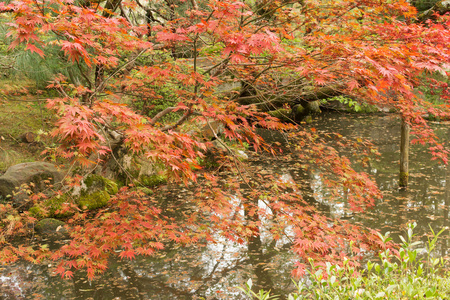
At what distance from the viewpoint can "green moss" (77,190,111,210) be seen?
20.9ft

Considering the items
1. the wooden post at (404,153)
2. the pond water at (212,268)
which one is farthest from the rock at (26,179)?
the wooden post at (404,153)

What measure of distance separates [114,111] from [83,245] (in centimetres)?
214

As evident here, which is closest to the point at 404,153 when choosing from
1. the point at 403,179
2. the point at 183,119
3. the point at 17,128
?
the point at 403,179

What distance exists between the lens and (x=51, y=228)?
5.75 meters

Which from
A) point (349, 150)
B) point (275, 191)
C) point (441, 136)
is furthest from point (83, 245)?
point (441, 136)

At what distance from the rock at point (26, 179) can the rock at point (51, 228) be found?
2.09 ft

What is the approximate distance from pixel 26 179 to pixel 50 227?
114cm

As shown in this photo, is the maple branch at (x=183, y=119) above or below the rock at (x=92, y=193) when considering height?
above

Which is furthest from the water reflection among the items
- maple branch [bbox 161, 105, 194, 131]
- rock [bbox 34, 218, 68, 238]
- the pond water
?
rock [bbox 34, 218, 68, 238]

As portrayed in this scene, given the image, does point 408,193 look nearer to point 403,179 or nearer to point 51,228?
point 403,179

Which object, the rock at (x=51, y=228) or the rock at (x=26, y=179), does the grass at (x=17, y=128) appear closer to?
the rock at (x=26, y=179)

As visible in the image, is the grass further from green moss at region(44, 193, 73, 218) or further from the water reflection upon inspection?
the water reflection

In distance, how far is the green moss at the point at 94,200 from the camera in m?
6.36

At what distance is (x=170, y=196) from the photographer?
7.16 m
